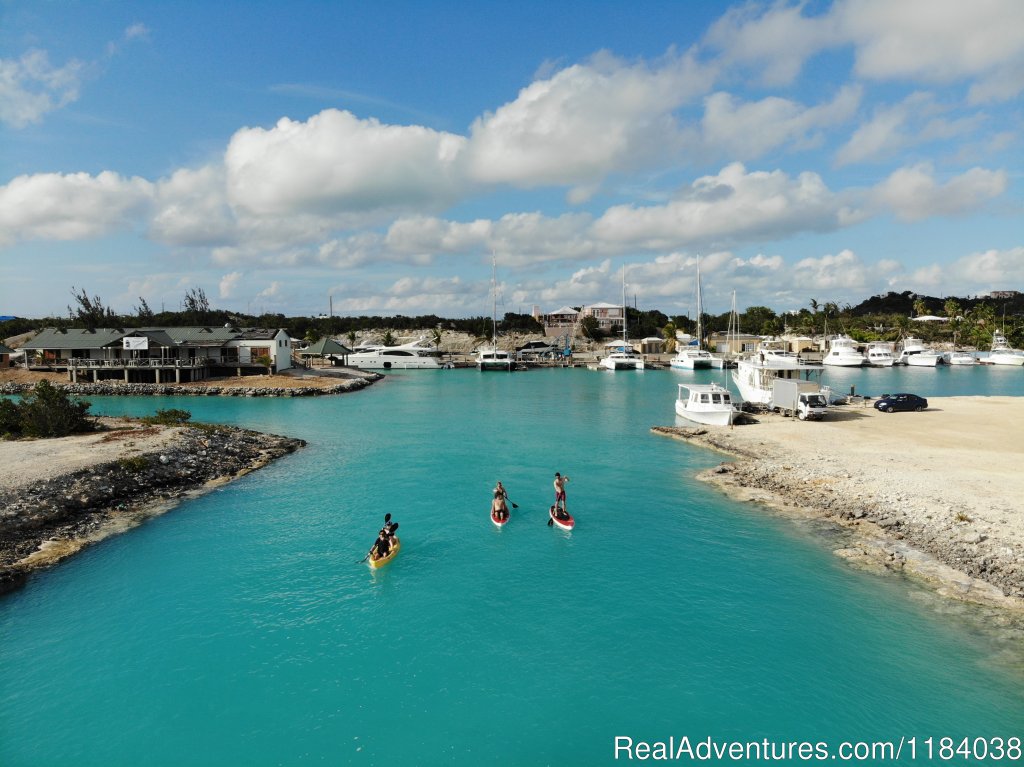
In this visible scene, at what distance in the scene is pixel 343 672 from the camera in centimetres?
1514

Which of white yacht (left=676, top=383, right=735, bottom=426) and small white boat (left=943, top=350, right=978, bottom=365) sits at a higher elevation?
small white boat (left=943, top=350, right=978, bottom=365)

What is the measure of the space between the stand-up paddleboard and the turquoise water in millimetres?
423

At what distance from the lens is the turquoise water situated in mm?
13227

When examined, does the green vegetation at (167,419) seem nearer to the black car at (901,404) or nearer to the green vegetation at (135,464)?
the green vegetation at (135,464)

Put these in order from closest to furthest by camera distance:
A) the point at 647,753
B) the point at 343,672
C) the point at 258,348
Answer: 1. the point at 647,753
2. the point at 343,672
3. the point at 258,348

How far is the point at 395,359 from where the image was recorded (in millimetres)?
127250

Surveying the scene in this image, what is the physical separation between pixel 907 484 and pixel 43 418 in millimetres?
50876

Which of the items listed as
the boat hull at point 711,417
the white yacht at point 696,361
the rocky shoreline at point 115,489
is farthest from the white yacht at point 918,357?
the rocky shoreline at point 115,489

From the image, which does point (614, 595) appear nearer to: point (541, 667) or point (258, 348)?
point (541, 667)

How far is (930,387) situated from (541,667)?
86569mm

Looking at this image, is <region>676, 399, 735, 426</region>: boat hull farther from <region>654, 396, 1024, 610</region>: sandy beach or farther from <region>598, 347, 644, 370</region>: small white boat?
<region>598, 347, 644, 370</region>: small white boat

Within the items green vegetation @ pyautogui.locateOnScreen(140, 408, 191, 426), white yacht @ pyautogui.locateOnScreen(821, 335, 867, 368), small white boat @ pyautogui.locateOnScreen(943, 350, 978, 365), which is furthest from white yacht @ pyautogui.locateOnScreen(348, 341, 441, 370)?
small white boat @ pyautogui.locateOnScreen(943, 350, 978, 365)

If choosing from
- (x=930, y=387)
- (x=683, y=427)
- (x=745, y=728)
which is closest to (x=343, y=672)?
(x=745, y=728)

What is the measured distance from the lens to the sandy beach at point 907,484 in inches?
790
